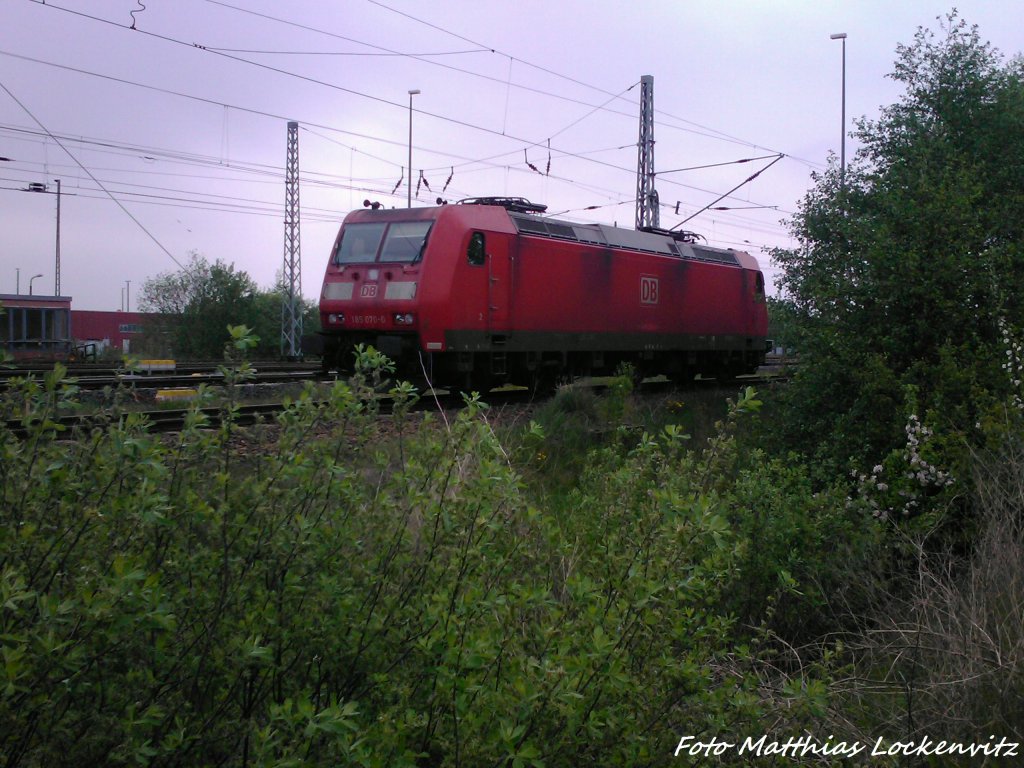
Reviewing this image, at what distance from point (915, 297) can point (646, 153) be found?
14.7m

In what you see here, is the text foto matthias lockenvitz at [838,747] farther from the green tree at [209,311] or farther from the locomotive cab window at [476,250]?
the green tree at [209,311]

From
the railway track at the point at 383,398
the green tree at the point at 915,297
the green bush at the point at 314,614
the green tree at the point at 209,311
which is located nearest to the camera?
the green bush at the point at 314,614

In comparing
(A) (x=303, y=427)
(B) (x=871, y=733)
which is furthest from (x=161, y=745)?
(B) (x=871, y=733)

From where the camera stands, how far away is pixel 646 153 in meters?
22.2

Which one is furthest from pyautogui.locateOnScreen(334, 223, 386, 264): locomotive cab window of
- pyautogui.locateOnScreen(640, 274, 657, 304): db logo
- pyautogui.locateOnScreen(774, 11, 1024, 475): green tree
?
pyautogui.locateOnScreen(774, 11, 1024, 475): green tree

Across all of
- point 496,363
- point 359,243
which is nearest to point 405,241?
point 359,243

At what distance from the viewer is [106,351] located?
103 ft

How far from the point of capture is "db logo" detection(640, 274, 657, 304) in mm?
17328

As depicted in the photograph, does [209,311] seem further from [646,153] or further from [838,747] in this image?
[838,747]

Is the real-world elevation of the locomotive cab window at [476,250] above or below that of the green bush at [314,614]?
above

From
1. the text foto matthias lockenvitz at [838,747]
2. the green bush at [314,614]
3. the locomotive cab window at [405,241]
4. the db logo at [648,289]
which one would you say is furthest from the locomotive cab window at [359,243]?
the text foto matthias lockenvitz at [838,747]

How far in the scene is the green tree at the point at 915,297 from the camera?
7.59m

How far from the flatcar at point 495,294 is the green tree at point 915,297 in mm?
4781

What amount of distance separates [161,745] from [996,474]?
5609mm
